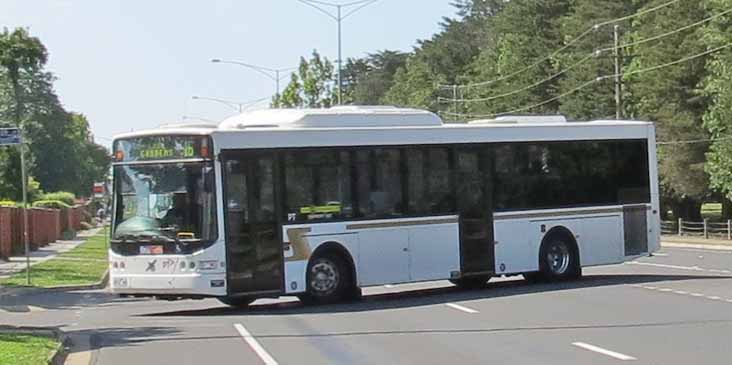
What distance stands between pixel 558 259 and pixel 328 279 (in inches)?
226

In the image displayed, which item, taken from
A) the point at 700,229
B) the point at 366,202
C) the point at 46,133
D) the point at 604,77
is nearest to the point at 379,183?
the point at 366,202

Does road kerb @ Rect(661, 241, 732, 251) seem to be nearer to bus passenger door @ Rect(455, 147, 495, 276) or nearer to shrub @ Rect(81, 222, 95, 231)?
bus passenger door @ Rect(455, 147, 495, 276)

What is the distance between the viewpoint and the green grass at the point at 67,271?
106 ft

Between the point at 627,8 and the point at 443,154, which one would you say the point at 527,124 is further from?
the point at 627,8

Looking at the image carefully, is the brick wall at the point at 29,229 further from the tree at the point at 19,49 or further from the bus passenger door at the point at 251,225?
the bus passenger door at the point at 251,225

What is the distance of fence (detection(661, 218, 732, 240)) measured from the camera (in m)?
57.7

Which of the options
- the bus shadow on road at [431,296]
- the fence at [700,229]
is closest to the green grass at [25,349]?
the bus shadow on road at [431,296]

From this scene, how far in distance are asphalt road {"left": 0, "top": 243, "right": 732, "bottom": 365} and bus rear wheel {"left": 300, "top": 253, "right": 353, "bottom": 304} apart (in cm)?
23

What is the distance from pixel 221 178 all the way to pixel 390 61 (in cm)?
13194

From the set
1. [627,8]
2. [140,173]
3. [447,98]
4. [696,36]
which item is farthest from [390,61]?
[140,173]

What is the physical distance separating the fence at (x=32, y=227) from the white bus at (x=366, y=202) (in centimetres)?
2404

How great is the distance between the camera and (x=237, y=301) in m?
23.0

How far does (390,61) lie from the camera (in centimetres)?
15225

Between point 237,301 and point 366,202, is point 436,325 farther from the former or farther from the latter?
point 237,301
